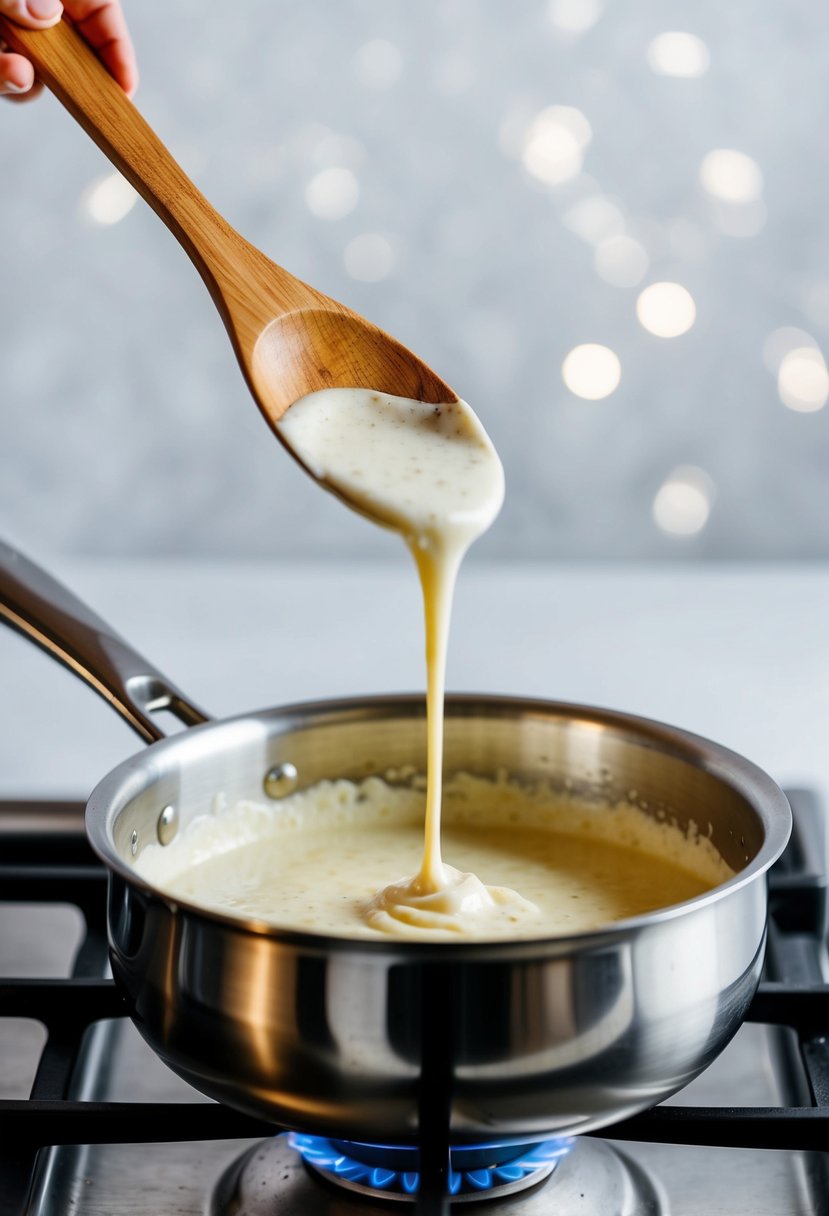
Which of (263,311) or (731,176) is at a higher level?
(731,176)

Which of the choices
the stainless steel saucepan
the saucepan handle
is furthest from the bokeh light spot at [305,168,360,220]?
the stainless steel saucepan

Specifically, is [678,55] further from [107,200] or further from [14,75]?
[14,75]

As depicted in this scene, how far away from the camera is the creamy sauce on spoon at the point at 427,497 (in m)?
0.73

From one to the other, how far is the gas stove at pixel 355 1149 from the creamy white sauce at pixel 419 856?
9 centimetres

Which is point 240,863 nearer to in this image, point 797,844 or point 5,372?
Answer: point 797,844

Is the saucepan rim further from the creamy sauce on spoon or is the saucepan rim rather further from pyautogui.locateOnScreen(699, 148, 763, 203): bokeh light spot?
pyautogui.locateOnScreen(699, 148, 763, 203): bokeh light spot

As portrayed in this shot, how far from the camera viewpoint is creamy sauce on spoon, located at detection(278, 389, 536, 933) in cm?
73

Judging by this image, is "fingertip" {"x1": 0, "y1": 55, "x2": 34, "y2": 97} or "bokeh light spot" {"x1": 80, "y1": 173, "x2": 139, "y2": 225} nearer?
"fingertip" {"x1": 0, "y1": 55, "x2": 34, "y2": 97}

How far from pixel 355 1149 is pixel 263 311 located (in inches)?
17.6

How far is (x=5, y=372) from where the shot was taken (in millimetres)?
1968

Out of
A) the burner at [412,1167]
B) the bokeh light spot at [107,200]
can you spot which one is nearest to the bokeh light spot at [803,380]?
the bokeh light spot at [107,200]

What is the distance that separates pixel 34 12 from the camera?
2.84 feet

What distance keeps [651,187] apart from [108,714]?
1108 millimetres

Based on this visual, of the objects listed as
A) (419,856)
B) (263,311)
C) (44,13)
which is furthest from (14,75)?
(419,856)
